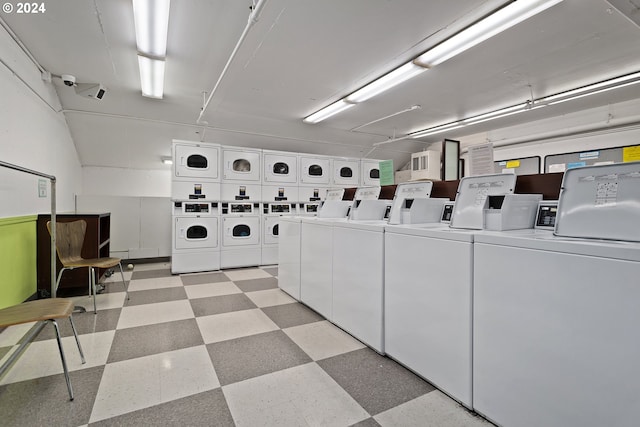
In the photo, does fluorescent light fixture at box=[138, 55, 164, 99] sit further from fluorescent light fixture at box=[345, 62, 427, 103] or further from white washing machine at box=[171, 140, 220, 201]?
fluorescent light fixture at box=[345, 62, 427, 103]

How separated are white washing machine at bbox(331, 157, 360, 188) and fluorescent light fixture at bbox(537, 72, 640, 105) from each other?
11.1 ft

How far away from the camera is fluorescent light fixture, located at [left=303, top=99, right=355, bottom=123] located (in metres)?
4.88

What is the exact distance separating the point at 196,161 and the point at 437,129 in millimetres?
5113

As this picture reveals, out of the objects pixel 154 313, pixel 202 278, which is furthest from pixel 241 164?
pixel 154 313

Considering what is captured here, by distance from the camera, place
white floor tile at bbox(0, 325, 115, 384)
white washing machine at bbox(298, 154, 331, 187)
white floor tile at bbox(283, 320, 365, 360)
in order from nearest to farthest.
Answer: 1. white floor tile at bbox(0, 325, 115, 384)
2. white floor tile at bbox(283, 320, 365, 360)
3. white washing machine at bbox(298, 154, 331, 187)

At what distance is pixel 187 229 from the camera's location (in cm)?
463

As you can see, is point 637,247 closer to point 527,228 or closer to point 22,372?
point 527,228

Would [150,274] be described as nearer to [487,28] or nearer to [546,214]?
[546,214]

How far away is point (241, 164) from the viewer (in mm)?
5164

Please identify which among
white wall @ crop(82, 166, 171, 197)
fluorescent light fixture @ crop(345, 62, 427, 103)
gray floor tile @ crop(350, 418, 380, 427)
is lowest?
gray floor tile @ crop(350, 418, 380, 427)

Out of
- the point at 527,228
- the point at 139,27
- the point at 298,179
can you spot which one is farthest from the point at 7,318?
the point at 298,179

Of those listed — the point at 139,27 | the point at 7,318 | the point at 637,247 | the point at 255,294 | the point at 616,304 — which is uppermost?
the point at 139,27

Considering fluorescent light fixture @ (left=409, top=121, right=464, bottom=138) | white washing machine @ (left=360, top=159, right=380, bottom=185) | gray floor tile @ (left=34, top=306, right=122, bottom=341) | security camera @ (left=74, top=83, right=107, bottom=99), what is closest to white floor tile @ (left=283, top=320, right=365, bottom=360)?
gray floor tile @ (left=34, top=306, right=122, bottom=341)

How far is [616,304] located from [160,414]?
2.03 meters
